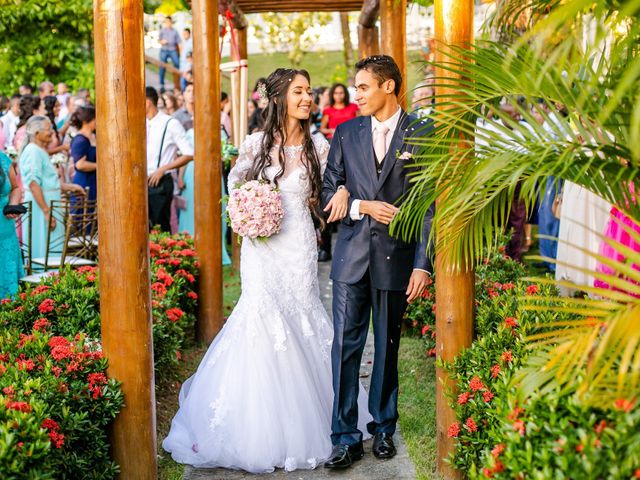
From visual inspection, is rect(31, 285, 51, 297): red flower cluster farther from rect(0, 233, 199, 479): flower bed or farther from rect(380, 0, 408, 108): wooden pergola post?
rect(380, 0, 408, 108): wooden pergola post

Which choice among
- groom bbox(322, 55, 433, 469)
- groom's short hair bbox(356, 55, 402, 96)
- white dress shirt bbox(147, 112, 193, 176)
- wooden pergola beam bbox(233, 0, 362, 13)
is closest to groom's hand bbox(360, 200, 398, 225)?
groom bbox(322, 55, 433, 469)

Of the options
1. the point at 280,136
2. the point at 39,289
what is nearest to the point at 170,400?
the point at 39,289

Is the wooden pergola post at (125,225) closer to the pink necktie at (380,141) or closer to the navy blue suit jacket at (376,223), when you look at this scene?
the navy blue suit jacket at (376,223)

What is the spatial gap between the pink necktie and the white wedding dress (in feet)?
2.17

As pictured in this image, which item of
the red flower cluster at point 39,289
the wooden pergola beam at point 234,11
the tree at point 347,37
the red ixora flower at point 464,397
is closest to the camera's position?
the red ixora flower at point 464,397

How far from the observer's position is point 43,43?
872 inches

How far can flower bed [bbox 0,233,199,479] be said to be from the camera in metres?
3.48

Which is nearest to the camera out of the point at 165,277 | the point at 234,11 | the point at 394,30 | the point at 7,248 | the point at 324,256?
the point at 165,277

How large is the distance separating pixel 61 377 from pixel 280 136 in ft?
7.03

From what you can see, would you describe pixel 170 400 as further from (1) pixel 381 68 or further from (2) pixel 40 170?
(2) pixel 40 170

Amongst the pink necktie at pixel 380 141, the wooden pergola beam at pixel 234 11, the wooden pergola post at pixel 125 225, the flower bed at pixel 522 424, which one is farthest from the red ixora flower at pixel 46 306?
the wooden pergola beam at pixel 234 11

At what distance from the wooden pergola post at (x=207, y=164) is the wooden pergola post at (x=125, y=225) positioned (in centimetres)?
328

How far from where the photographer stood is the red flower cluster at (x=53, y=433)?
144 inches

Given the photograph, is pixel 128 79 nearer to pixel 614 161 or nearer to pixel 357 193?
pixel 357 193
